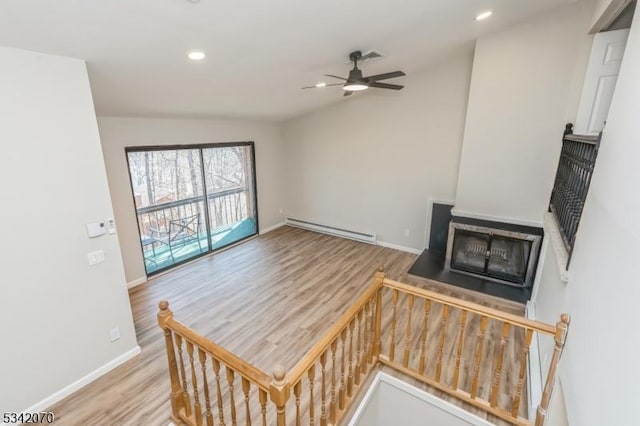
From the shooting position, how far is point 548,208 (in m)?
3.74

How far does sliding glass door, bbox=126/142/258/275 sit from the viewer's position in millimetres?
4449

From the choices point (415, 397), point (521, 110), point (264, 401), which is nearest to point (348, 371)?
point (415, 397)

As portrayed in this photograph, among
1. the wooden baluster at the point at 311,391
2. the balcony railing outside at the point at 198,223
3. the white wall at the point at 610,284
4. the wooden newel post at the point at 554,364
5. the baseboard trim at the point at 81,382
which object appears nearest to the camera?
the white wall at the point at 610,284

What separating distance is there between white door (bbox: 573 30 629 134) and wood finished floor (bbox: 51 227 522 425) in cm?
231

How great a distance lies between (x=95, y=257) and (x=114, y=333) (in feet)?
2.59

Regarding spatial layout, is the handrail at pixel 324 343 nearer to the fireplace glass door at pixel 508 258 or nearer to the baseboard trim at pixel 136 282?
the fireplace glass door at pixel 508 258

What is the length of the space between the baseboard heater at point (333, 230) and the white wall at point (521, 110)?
6.75ft

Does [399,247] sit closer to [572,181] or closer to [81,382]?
[572,181]

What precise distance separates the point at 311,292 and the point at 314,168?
2979 millimetres

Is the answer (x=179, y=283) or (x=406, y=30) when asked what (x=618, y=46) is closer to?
(x=406, y=30)

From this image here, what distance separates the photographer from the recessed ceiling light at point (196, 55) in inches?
98.0

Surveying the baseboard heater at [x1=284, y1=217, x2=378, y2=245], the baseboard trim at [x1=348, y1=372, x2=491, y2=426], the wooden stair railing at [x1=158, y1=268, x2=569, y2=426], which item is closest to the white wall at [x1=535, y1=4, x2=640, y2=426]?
the wooden stair railing at [x1=158, y1=268, x2=569, y2=426]

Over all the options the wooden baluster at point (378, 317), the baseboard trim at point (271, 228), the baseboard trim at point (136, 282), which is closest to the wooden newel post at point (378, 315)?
the wooden baluster at point (378, 317)

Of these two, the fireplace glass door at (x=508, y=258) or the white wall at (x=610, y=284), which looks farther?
the fireplace glass door at (x=508, y=258)
